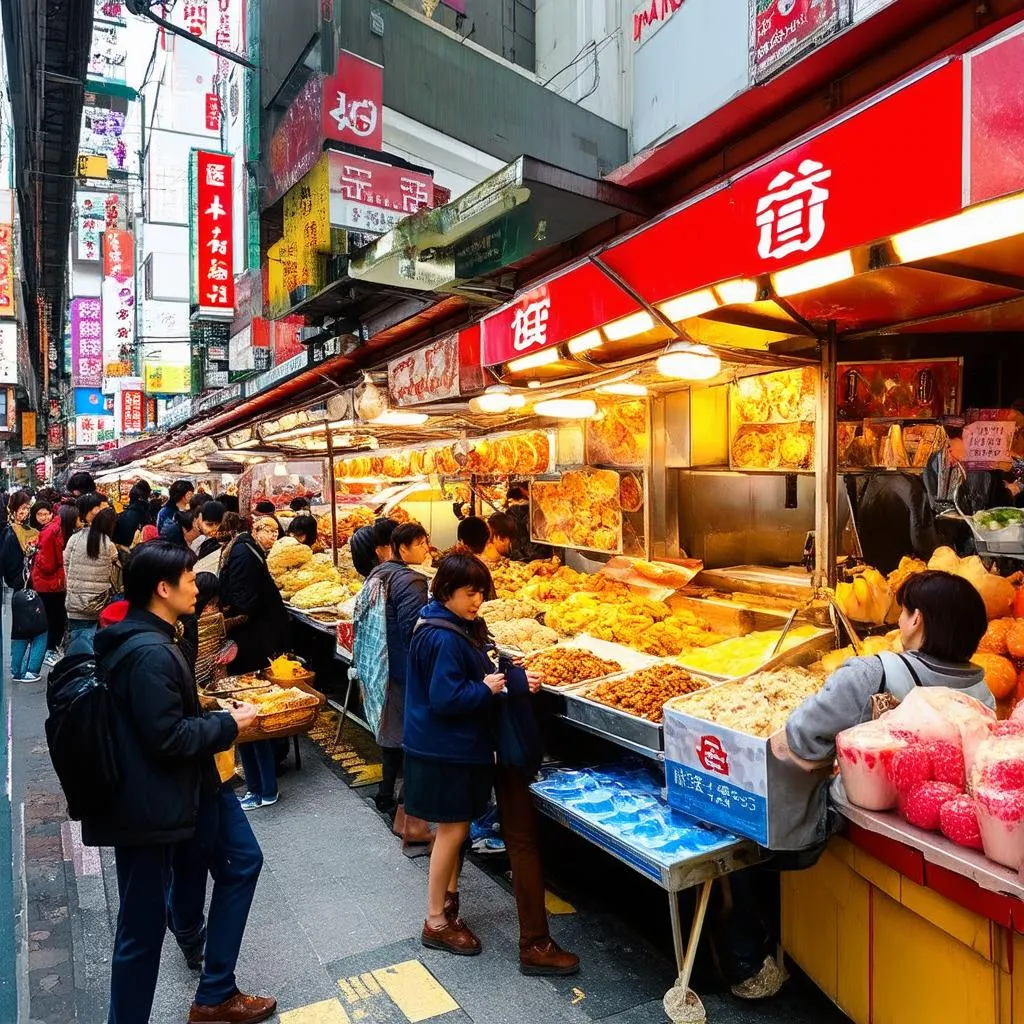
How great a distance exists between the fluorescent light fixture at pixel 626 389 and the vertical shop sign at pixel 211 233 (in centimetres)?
1140

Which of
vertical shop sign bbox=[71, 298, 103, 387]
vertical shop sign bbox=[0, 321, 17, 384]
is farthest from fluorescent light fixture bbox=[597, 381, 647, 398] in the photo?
vertical shop sign bbox=[71, 298, 103, 387]

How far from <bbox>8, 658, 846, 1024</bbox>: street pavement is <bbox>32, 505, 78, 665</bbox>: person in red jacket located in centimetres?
589

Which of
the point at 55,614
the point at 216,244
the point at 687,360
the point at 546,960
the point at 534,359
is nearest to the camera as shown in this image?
the point at 546,960

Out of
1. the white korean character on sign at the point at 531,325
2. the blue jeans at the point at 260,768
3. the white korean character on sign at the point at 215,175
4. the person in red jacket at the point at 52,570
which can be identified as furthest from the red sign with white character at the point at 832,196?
the white korean character on sign at the point at 215,175

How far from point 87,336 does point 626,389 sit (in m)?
34.2

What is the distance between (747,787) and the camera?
3410 millimetres

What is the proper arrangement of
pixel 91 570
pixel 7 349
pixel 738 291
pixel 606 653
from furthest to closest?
pixel 7 349, pixel 91 570, pixel 606 653, pixel 738 291

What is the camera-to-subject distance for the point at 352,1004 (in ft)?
12.5

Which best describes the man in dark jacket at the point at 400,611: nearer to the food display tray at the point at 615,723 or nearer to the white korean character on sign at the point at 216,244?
the food display tray at the point at 615,723

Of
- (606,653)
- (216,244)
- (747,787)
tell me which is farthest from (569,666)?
(216,244)

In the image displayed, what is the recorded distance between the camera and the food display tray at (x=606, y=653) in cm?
510

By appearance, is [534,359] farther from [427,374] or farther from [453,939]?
[453,939]

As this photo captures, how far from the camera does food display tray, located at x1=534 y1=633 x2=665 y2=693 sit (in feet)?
16.7

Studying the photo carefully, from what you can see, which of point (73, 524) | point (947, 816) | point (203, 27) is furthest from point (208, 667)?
point (203, 27)
